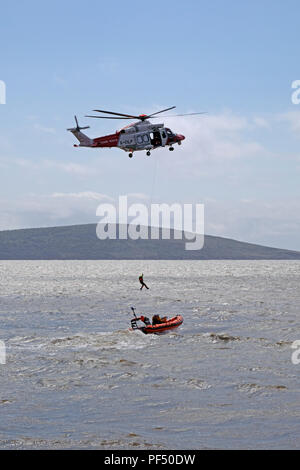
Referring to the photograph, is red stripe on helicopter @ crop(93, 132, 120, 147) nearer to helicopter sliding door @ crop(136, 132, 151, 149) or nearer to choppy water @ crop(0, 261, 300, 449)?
helicopter sliding door @ crop(136, 132, 151, 149)

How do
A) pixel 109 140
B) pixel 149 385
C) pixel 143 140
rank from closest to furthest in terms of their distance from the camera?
pixel 149 385 < pixel 109 140 < pixel 143 140

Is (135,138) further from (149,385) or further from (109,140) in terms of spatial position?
(149,385)

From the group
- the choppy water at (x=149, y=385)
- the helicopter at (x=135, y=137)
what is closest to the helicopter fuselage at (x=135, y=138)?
the helicopter at (x=135, y=137)

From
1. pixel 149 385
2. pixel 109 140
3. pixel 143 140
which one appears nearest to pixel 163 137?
pixel 143 140

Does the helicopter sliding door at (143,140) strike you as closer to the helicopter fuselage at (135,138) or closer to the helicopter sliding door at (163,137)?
the helicopter fuselage at (135,138)

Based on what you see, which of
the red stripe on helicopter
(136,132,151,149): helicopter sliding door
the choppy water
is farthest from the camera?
(136,132,151,149): helicopter sliding door

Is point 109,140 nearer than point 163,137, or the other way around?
point 109,140

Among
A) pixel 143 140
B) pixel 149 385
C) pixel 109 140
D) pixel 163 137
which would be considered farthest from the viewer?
pixel 163 137

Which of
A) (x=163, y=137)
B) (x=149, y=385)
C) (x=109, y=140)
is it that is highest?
(x=163, y=137)

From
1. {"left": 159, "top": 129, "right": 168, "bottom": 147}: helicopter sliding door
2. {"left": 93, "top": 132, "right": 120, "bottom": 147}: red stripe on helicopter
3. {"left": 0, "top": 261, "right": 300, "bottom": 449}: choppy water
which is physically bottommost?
{"left": 0, "top": 261, "right": 300, "bottom": 449}: choppy water

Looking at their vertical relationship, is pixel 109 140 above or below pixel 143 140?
below

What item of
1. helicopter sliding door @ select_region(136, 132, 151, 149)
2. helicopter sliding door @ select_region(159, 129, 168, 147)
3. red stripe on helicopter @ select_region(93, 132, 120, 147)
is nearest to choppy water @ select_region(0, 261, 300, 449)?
red stripe on helicopter @ select_region(93, 132, 120, 147)
